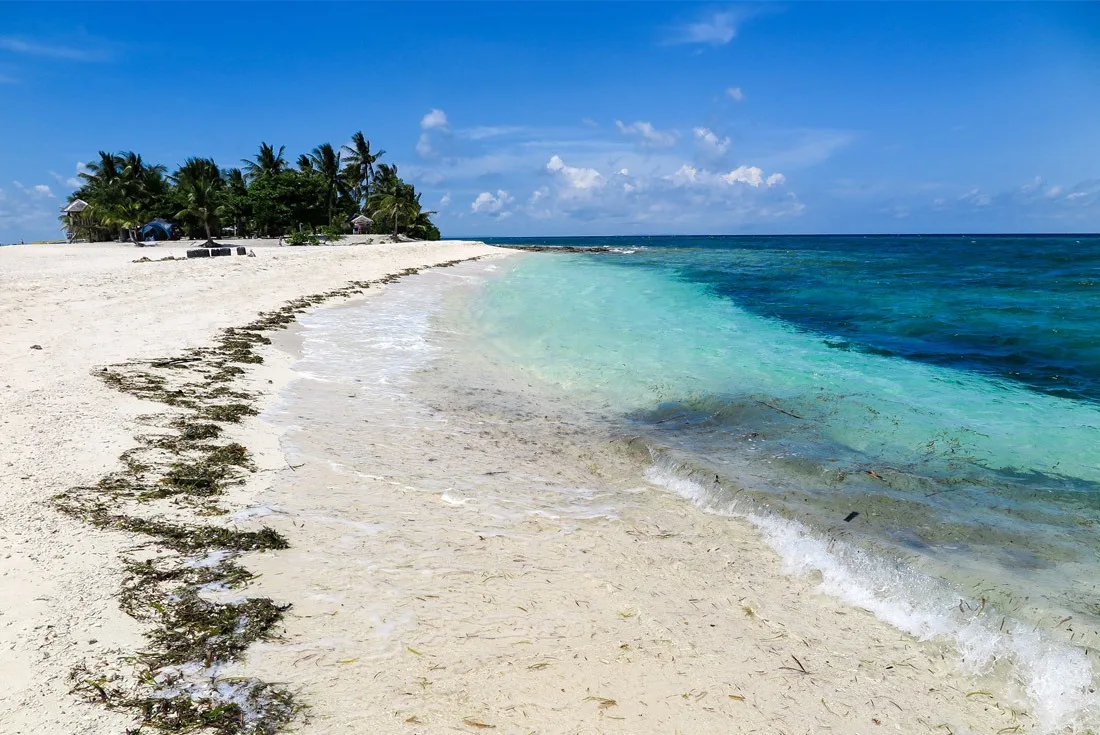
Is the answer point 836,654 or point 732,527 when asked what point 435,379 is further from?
point 836,654

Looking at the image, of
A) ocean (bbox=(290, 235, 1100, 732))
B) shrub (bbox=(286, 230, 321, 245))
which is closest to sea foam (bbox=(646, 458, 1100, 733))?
ocean (bbox=(290, 235, 1100, 732))

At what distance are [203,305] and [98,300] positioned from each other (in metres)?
2.17

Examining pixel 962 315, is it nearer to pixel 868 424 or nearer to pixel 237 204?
pixel 868 424

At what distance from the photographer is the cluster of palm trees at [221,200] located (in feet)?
167

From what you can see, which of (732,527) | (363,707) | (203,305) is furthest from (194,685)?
(203,305)

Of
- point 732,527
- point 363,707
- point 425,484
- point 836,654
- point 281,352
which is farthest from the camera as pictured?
point 281,352

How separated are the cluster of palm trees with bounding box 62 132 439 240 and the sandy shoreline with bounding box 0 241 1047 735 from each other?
176ft

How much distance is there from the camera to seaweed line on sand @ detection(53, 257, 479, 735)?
8.71 ft

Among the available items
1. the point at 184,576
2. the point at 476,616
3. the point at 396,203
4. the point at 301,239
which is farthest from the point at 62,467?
the point at 396,203

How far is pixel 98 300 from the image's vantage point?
13.5 m

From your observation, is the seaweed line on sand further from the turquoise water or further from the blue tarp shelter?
the blue tarp shelter

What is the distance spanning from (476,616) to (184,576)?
1.92 m

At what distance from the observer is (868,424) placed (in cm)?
816

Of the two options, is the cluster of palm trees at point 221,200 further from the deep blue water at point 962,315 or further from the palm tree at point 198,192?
the deep blue water at point 962,315
